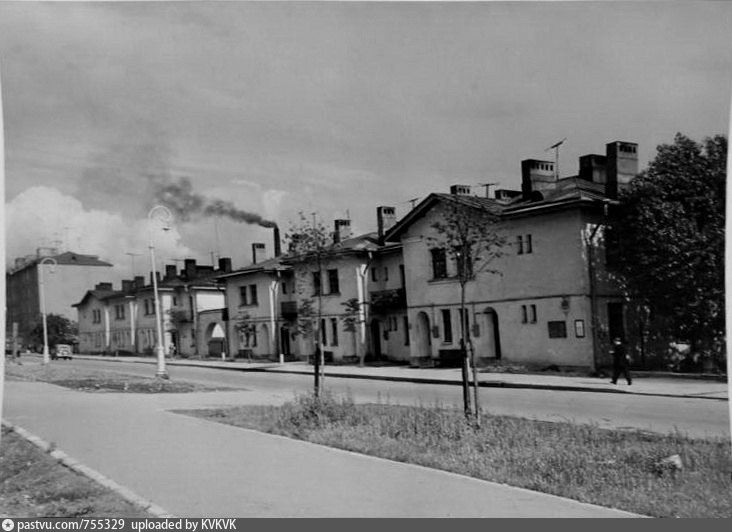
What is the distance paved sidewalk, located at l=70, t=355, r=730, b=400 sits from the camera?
4633 millimetres

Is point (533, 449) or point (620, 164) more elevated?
point (620, 164)

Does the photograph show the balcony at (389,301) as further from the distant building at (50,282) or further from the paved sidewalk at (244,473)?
the distant building at (50,282)

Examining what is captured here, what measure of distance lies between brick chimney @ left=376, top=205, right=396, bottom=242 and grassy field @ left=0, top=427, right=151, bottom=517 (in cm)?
212

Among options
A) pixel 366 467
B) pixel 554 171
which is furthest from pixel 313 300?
pixel 554 171

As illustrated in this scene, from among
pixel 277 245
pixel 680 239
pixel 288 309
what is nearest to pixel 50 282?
pixel 277 245

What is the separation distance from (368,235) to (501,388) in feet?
5.25

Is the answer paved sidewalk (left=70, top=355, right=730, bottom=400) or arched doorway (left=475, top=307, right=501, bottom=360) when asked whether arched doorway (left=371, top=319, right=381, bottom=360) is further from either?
arched doorway (left=475, top=307, right=501, bottom=360)

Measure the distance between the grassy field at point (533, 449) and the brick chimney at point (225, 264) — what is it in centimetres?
110

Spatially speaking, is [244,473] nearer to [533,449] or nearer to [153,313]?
[153,313]

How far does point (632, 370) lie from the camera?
4594 millimetres

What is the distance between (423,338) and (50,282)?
8.13ft

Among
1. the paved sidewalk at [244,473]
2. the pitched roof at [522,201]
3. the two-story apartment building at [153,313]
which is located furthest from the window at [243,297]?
the pitched roof at [522,201]

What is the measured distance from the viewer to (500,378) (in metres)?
5.54

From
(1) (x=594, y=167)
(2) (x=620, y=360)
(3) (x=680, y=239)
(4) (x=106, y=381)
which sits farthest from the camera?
(4) (x=106, y=381)
